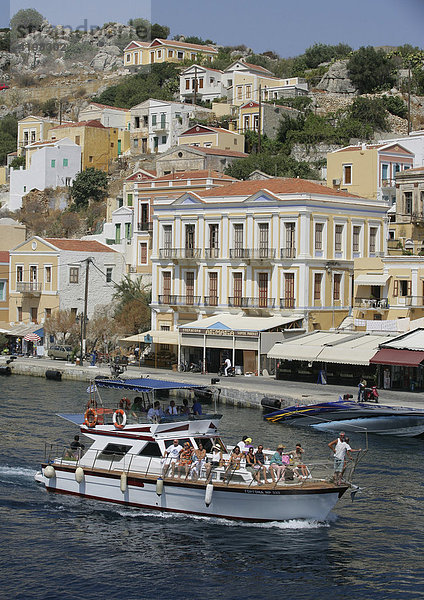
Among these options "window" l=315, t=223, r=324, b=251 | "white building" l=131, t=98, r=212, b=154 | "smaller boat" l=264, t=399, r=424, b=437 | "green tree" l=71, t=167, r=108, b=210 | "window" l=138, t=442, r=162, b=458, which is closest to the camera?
"window" l=138, t=442, r=162, b=458

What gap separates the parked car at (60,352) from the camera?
218ft

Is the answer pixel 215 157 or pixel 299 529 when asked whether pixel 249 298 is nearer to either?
pixel 215 157

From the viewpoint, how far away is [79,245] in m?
73.6

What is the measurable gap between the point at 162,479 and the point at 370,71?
8183 centimetres

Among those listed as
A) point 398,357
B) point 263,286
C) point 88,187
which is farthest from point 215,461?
point 88,187

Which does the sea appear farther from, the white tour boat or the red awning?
the red awning

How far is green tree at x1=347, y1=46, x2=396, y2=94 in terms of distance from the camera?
10338 cm

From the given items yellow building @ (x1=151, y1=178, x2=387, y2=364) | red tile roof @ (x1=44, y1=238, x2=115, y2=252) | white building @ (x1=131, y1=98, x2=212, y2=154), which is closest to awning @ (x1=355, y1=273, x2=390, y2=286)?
yellow building @ (x1=151, y1=178, x2=387, y2=364)

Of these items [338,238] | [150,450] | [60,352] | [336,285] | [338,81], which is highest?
[338,81]

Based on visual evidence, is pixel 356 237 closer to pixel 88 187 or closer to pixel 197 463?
pixel 197 463

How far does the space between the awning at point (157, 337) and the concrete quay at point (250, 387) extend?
6.33 feet

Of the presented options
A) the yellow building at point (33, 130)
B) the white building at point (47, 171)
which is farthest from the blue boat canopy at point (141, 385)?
the yellow building at point (33, 130)

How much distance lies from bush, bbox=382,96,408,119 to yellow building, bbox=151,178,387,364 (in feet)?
113

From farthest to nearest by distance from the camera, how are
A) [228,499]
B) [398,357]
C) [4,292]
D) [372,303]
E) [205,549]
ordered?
[4,292], [372,303], [398,357], [228,499], [205,549]
